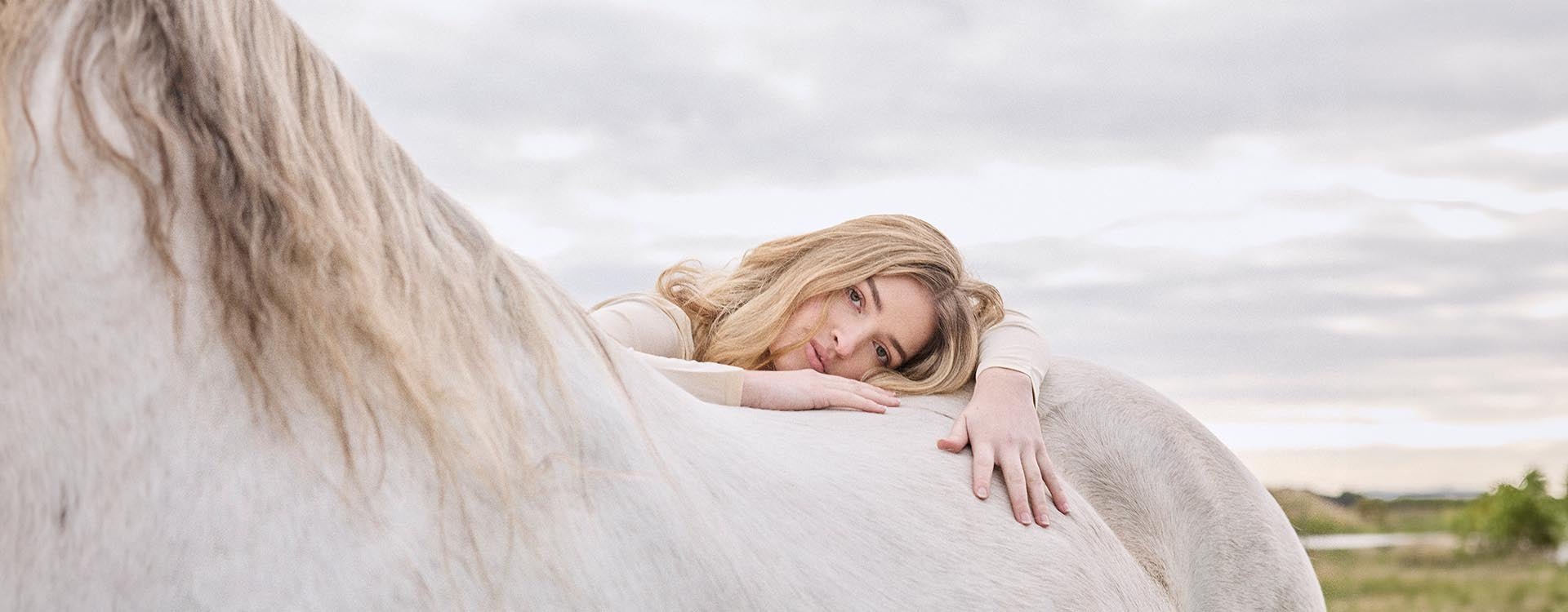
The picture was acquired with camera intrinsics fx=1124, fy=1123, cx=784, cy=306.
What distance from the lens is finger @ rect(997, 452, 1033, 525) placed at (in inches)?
87.0

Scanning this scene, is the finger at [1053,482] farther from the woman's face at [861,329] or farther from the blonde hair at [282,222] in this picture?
the blonde hair at [282,222]

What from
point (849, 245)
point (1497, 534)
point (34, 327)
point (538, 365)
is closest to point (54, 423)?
point (34, 327)

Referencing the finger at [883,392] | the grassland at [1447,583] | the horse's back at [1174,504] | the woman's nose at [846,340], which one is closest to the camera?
the finger at [883,392]

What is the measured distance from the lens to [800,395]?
2.50 metres

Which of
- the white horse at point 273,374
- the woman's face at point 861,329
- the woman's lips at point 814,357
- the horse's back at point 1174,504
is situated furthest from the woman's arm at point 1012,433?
the white horse at point 273,374

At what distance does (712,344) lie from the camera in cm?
310

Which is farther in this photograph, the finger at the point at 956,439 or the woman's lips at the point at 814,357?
the woman's lips at the point at 814,357

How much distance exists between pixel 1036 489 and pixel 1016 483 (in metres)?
0.06

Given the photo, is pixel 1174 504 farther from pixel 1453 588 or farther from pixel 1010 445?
pixel 1453 588

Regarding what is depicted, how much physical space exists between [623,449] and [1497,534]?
127 ft

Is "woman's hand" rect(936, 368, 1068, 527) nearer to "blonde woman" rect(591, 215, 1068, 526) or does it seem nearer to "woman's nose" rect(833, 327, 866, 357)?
"blonde woman" rect(591, 215, 1068, 526)

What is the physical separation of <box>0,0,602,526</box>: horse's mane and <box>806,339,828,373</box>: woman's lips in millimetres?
1657

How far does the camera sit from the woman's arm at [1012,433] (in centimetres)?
226

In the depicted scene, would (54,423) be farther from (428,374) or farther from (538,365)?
(538,365)
